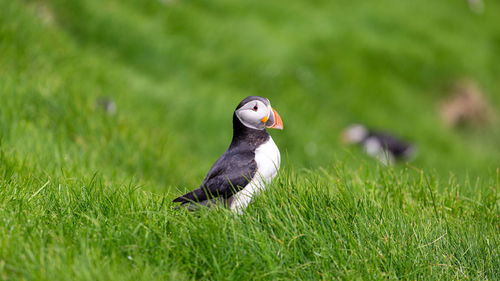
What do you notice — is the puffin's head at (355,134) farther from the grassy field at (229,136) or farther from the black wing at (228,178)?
the black wing at (228,178)

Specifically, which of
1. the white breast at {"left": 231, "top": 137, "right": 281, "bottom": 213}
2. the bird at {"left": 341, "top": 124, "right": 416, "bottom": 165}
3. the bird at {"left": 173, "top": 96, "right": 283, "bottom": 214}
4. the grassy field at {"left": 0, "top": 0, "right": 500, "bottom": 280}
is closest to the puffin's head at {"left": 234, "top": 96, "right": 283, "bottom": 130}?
the bird at {"left": 173, "top": 96, "right": 283, "bottom": 214}

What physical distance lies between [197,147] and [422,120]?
18.5 feet

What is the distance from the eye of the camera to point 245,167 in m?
2.94

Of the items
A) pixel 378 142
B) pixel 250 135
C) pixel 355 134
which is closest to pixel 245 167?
pixel 250 135

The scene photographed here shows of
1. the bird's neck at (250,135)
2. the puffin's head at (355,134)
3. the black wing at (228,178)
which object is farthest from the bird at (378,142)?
the black wing at (228,178)

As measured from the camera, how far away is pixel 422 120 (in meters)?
10.1

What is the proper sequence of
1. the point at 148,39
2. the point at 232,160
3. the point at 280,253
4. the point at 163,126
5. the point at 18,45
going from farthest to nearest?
the point at 148,39
the point at 163,126
the point at 18,45
the point at 232,160
the point at 280,253

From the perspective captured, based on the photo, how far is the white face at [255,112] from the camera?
2938mm

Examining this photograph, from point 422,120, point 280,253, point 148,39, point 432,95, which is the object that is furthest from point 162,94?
point 432,95

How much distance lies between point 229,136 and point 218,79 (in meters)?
1.68

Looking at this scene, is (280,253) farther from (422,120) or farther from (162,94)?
(422,120)

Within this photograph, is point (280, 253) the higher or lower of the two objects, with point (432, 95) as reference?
higher

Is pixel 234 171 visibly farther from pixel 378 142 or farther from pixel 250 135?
pixel 378 142

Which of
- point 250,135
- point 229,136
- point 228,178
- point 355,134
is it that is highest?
point 250,135
